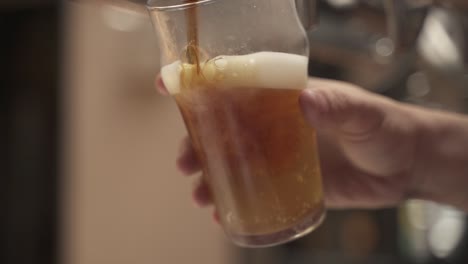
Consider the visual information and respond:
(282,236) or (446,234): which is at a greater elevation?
(282,236)

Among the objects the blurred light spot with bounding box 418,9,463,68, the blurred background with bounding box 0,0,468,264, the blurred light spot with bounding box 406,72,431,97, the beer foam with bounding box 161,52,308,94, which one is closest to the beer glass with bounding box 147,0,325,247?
the beer foam with bounding box 161,52,308,94

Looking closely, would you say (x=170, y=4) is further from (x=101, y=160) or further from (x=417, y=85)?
(x=101, y=160)

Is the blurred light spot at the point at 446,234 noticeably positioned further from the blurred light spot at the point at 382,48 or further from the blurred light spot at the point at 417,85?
the blurred light spot at the point at 382,48

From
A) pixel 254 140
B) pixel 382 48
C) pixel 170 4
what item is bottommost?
pixel 382 48

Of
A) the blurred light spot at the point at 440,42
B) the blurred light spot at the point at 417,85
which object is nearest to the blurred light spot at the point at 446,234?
the blurred light spot at the point at 417,85

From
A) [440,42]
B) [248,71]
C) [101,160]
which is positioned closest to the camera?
[248,71]

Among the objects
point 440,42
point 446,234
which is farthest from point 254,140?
point 446,234
